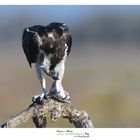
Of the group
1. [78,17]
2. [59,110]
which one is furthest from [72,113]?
[78,17]

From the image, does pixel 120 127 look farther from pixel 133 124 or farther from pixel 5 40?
pixel 5 40

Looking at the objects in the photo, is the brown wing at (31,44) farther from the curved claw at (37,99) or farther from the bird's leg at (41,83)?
the curved claw at (37,99)

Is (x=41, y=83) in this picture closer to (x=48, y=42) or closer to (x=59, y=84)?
(x=59, y=84)

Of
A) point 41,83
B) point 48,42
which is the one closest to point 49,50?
point 48,42

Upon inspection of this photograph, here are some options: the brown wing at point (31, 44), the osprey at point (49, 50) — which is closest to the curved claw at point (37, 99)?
the osprey at point (49, 50)

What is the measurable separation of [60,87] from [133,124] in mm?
468

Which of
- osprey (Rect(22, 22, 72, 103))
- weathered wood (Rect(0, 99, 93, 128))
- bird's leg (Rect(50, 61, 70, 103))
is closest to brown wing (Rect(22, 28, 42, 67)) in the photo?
osprey (Rect(22, 22, 72, 103))

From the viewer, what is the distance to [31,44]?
10.4 feet

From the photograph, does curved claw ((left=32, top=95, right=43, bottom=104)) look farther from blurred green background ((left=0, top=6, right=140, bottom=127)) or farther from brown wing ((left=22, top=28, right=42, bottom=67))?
brown wing ((left=22, top=28, right=42, bottom=67))

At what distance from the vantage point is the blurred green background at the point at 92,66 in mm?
3123

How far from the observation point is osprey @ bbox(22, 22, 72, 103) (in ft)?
10.3

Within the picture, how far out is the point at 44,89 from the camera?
3170 millimetres

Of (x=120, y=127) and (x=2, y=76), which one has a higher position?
(x=2, y=76)
